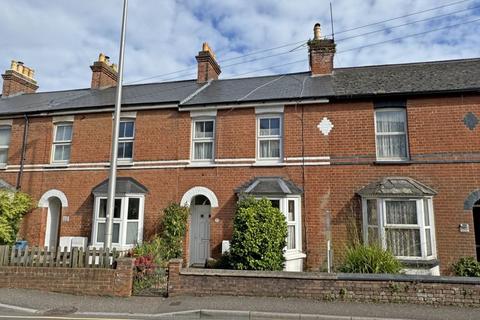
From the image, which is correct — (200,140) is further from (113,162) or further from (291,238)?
(291,238)

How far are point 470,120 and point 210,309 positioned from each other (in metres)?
10.4

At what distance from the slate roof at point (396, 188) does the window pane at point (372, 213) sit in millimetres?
354

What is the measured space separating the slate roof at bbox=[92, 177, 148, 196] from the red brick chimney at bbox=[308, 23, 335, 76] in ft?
29.1

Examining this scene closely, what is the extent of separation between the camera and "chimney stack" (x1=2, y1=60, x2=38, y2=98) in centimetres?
2011

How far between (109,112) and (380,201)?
11.2 meters

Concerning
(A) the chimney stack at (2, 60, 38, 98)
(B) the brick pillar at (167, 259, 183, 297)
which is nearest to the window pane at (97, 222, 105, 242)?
(B) the brick pillar at (167, 259, 183, 297)

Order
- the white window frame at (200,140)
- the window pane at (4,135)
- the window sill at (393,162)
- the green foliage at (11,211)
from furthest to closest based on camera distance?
1. the window pane at (4,135)
2. the white window frame at (200,140)
3. the green foliage at (11,211)
4. the window sill at (393,162)

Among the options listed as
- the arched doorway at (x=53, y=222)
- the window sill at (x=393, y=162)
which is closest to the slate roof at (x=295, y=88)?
the window sill at (x=393, y=162)

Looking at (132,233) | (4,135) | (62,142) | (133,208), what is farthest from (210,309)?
(4,135)

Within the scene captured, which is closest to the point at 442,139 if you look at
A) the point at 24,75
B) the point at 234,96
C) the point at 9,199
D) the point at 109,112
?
the point at 234,96

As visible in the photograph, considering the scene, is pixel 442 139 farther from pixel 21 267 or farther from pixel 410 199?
pixel 21 267

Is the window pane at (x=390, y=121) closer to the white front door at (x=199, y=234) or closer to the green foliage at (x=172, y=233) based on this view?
the white front door at (x=199, y=234)

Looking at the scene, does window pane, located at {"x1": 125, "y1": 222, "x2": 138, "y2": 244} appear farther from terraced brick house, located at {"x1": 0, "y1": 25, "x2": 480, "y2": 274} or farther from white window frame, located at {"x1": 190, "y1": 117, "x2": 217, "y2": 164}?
white window frame, located at {"x1": 190, "y1": 117, "x2": 217, "y2": 164}

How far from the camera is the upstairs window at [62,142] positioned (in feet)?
49.2
